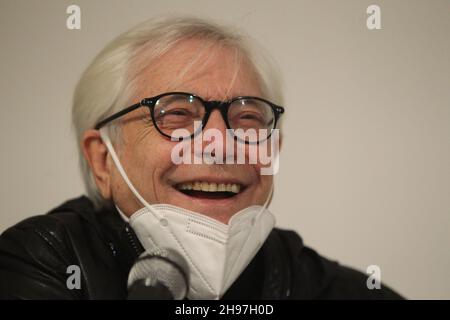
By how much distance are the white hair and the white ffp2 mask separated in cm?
27

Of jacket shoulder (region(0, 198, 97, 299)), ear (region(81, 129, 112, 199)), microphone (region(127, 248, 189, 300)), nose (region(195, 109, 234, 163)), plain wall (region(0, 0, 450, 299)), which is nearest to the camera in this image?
microphone (region(127, 248, 189, 300))

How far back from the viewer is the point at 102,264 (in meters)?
0.99

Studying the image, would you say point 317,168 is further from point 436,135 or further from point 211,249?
point 211,249

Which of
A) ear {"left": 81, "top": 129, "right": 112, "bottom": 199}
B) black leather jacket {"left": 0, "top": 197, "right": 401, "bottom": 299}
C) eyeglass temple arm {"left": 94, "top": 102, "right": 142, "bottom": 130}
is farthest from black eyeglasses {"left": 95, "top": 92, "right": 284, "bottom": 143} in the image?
black leather jacket {"left": 0, "top": 197, "right": 401, "bottom": 299}

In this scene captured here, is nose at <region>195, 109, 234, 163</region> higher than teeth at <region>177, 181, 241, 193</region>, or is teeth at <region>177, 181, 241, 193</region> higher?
nose at <region>195, 109, 234, 163</region>

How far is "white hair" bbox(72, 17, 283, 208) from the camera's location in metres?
1.05

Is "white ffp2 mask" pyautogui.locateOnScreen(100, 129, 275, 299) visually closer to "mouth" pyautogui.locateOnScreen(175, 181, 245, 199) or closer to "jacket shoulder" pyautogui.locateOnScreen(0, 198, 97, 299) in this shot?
"mouth" pyautogui.locateOnScreen(175, 181, 245, 199)

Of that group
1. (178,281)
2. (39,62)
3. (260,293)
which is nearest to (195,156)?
(178,281)

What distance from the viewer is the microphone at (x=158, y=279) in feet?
2.02

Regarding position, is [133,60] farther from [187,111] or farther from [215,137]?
[215,137]

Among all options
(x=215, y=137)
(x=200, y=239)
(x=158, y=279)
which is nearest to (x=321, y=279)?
(x=200, y=239)

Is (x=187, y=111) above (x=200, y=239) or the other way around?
above

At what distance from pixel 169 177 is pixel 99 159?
0.27 metres

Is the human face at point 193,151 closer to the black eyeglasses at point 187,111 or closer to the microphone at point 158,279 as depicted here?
the black eyeglasses at point 187,111
